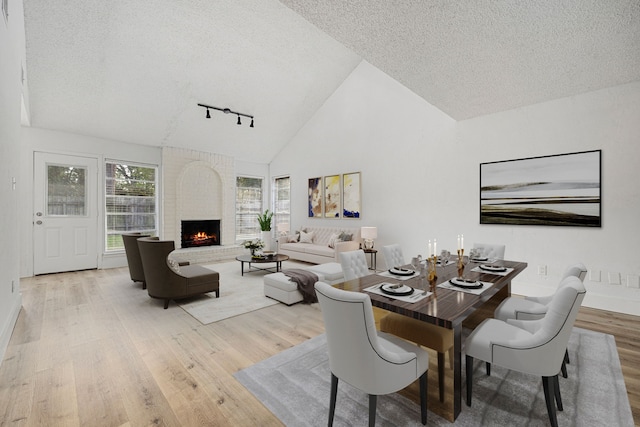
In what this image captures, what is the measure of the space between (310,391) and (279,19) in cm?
526

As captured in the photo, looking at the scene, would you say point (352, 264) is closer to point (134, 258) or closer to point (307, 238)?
point (134, 258)

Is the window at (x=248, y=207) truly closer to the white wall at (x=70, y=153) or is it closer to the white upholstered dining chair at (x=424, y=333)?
the white wall at (x=70, y=153)

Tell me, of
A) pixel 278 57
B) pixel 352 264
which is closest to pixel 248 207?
pixel 278 57

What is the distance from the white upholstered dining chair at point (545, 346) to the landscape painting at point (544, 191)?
2855mm

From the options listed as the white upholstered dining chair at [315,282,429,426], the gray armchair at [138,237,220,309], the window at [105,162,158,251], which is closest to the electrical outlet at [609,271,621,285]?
the white upholstered dining chair at [315,282,429,426]

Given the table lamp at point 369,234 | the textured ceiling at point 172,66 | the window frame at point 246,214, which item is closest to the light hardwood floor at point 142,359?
the table lamp at point 369,234

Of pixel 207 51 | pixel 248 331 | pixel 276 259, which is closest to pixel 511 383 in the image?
pixel 248 331

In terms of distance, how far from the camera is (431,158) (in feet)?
17.2

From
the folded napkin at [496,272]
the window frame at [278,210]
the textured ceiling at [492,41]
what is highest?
the textured ceiling at [492,41]

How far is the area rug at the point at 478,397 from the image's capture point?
1740mm

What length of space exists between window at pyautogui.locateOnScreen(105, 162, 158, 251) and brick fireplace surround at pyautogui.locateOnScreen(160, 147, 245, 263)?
38 centimetres

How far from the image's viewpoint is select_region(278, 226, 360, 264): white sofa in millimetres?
5986

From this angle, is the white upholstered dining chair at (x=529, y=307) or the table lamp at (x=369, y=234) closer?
the white upholstered dining chair at (x=529, y=307)

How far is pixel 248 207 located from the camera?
28.1ft
